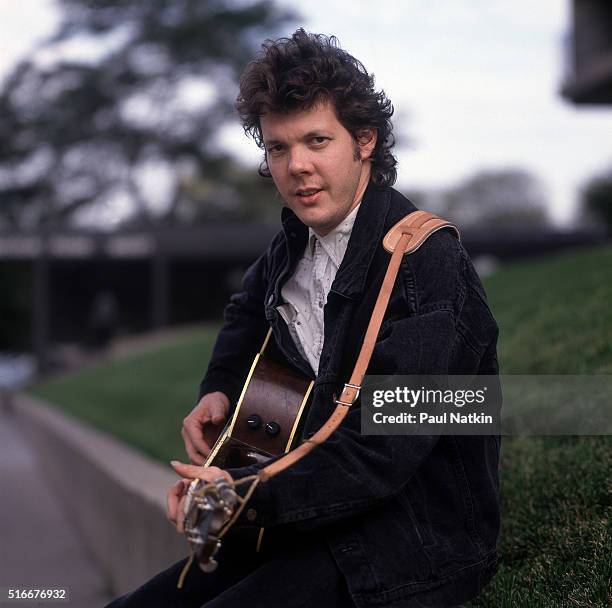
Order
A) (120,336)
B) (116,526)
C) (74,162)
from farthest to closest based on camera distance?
(74,162)
(120,336)
(116,526)

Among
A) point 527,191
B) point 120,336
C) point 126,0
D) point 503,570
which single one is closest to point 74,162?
point 126,0

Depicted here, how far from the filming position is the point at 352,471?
1.98 m

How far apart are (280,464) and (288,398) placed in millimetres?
389

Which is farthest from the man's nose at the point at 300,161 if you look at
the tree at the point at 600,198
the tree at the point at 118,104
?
the tree at the point at 118,104

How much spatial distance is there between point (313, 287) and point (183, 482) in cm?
65

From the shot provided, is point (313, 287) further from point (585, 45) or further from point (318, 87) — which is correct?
point (585, 45)

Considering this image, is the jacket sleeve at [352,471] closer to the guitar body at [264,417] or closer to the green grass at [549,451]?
the guitar body at [264,417]

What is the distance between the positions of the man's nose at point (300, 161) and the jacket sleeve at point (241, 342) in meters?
0.48

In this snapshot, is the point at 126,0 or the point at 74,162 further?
the point at 74,162

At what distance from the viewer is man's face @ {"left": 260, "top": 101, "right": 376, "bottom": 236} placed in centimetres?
229

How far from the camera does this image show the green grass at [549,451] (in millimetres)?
2756

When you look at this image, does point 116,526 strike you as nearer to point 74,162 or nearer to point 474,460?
point 474,460

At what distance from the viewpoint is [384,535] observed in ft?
6.80

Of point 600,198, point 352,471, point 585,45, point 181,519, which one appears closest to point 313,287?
point 352,471
